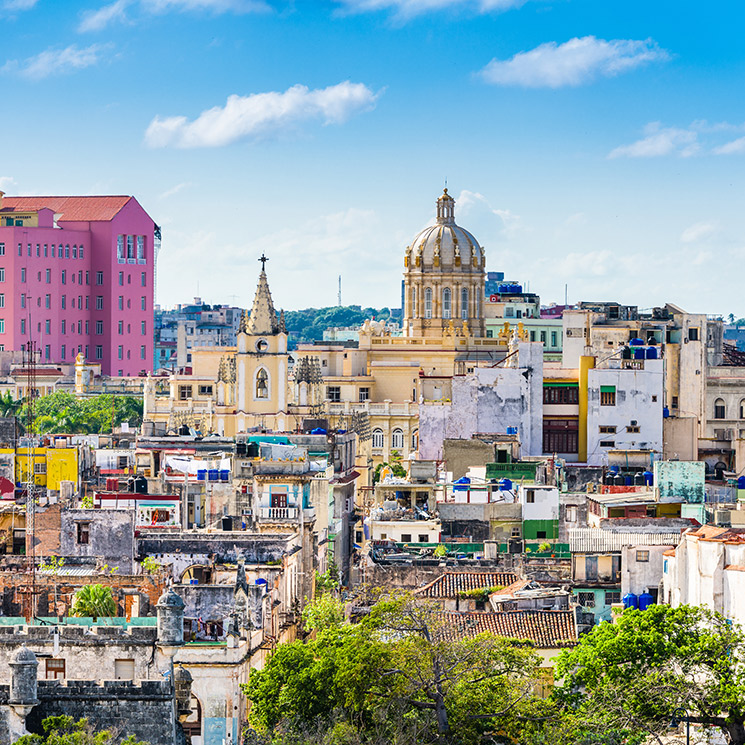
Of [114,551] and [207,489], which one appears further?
[207,489]

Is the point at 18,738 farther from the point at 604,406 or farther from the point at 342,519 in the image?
the point at 604,406

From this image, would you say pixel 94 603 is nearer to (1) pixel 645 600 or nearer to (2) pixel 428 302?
(1) pixel 645 600

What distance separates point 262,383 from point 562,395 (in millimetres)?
29891

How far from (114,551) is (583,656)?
21286 millimetres

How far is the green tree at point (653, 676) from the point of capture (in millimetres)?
44562

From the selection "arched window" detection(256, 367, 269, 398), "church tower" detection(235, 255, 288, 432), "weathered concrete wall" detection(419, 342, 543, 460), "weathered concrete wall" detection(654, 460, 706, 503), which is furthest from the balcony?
"arched window" detection(256, 367, 269, 398)

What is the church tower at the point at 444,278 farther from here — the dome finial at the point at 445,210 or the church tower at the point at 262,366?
the church tower at the point at 262,366

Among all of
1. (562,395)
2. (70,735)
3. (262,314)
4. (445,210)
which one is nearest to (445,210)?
(445,210)

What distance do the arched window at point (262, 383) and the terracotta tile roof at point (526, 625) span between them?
→ 74.1m

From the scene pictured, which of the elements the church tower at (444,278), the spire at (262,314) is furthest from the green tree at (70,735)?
the church tower at (444,278)

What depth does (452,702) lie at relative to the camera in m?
46.1

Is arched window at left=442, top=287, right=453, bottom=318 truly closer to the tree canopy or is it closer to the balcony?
the tree canopy

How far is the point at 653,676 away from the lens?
150 ft

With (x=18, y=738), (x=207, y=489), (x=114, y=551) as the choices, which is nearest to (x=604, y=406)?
(x=207, y=489)
